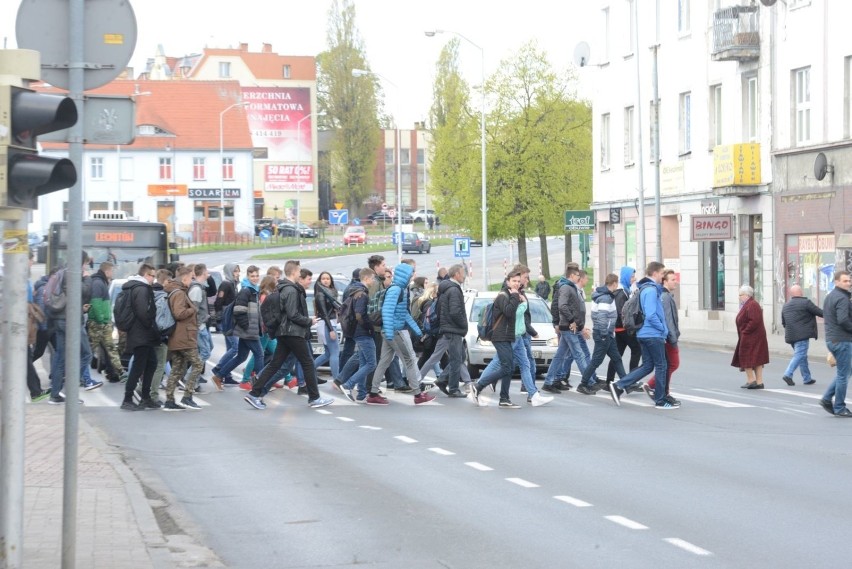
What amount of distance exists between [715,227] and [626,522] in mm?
28472

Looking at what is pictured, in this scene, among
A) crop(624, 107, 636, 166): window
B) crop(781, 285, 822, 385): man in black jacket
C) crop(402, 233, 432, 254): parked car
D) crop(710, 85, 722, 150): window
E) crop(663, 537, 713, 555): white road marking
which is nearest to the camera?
crop(663, 537, 713, 555): white road marking

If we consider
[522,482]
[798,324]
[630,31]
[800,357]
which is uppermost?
[630,31]

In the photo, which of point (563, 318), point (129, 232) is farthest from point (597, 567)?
point (129, 232)

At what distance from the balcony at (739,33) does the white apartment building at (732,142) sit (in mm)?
36

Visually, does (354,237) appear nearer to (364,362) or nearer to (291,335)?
(364,362)

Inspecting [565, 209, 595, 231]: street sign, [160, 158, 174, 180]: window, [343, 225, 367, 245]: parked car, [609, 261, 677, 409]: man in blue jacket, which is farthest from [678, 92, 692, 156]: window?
[160, 158, 174, 180]: window

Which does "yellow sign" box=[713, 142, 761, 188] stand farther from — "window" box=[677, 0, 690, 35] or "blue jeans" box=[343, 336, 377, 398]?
"blue jeans" box=[343, 336, 377, 398]

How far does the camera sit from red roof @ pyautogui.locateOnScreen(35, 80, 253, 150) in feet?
336

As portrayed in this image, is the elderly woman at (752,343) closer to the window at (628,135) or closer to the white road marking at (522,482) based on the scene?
the white road marking at (522,482)

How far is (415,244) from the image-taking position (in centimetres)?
8681

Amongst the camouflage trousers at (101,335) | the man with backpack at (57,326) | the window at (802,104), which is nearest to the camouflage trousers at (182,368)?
the man with backpack at (57,326)

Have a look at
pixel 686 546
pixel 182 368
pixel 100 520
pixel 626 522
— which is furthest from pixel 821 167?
pixel 100 520

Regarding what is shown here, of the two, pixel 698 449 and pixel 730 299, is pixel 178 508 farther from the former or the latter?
pixel 730 299

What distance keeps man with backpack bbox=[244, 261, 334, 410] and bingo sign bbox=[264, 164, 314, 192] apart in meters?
96.1
